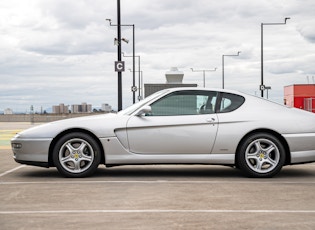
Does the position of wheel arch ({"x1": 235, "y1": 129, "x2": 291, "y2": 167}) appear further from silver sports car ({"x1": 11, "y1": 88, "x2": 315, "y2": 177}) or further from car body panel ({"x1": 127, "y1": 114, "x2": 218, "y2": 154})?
car body panel ({"x1": 127, "y1": 114, "x2": 218, "y2": 154})

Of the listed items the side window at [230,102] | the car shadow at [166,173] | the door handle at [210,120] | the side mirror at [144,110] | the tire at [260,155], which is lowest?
the car shadow at [166,173]

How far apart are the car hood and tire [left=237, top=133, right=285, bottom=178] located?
1.80 metres

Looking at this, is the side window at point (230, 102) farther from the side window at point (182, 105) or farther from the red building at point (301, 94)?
the red building at point (301, 94)

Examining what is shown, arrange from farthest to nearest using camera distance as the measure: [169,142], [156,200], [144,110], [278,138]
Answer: [278,138]
[169,142]
[144,110]
[156,200]

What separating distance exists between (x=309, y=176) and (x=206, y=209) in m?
3.50

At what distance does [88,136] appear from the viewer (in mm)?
8344

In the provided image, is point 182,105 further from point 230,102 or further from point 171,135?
point 230,102

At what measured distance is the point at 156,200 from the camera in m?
6.36

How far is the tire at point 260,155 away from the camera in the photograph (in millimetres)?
8352

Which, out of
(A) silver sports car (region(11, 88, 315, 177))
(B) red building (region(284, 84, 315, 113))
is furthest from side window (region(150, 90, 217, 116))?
(B) red building (region(284, 84, 315, 113))

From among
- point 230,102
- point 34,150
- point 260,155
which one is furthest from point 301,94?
point 34,150

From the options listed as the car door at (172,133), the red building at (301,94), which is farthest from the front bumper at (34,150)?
the red building at (301,94)

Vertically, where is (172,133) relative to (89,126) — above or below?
below

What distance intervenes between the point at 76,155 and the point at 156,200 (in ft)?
7.60
